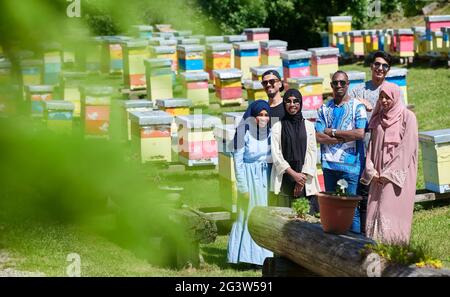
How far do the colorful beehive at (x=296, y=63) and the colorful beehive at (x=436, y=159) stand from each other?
7065mm

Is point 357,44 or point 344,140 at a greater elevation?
point 357,44

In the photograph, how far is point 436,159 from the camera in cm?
923

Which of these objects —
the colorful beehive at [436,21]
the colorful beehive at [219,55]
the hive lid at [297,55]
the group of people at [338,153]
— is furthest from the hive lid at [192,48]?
the group of people at [338,153]

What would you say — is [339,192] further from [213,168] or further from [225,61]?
[225,61]

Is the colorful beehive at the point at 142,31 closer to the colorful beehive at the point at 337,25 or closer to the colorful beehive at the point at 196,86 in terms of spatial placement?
the colorful beehive at the point at 196,86

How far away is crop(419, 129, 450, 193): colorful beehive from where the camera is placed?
9219 mm

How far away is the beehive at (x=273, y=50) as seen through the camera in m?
19.5

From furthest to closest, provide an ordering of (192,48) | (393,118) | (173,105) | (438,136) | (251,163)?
(192,48)
(173,105)
(438,136)
(251,163)
(393,118)

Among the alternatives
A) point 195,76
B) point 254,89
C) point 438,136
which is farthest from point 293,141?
point 195,76

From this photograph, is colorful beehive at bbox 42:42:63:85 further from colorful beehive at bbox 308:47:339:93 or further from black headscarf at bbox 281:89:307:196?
colorful beehive at bbox 308:47:339:93

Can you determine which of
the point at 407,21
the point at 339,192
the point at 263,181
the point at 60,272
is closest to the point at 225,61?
the point at 407,21

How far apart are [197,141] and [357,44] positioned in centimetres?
1214

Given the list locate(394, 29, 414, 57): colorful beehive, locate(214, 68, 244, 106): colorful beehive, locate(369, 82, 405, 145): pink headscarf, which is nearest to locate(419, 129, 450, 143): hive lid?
locate(369, 82, 405, 145): pink headscarf

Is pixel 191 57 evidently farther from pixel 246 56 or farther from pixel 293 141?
pixel 293 141
